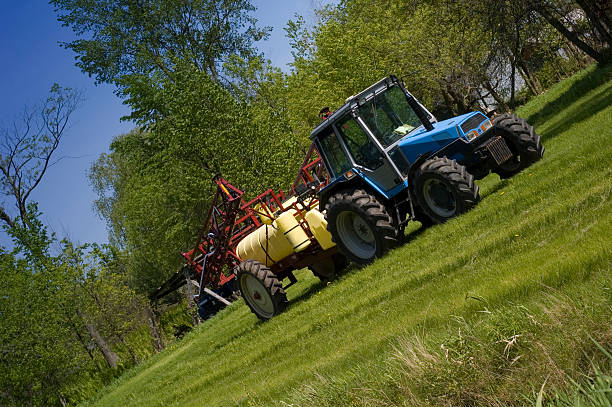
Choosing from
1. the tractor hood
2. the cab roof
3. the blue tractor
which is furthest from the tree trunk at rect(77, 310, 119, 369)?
the tractor hood

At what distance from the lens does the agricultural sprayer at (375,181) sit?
1157 centimetres

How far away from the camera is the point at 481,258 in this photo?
832 centimetres

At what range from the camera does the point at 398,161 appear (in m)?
12.3

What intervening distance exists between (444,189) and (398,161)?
111 cm

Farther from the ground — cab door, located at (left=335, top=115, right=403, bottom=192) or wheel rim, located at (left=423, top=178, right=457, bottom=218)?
cab door, located at (left=335, top=115, right=403, bottom=192)

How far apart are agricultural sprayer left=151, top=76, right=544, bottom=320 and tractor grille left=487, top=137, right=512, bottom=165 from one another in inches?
0.6

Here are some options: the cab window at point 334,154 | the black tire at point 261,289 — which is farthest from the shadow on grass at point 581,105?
the black tire at point 261,289

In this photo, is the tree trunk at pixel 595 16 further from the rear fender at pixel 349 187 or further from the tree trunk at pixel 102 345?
the tree trunk at pixel 102 345

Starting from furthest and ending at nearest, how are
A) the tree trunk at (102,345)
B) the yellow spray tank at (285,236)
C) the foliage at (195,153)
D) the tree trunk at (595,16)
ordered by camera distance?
1. the tree trunk at (102,345)
2. the foliage at (195,153)
3. the tree trunk at (595,16)
4. the yellow spray tank at (285,236)

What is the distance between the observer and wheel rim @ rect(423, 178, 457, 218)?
11.5m

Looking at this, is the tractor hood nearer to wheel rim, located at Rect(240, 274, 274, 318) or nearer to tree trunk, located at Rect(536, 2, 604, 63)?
wheel rim, located at Rect(240, 274, 274, 318)

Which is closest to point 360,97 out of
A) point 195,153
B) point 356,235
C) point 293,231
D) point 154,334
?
point 356,235

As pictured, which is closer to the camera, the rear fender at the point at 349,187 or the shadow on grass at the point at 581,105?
the rear fender at the point at 349,187

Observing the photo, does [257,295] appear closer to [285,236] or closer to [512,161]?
[285,236]
